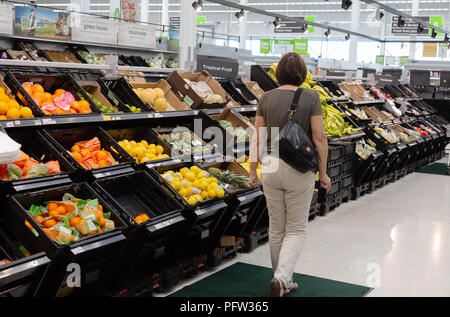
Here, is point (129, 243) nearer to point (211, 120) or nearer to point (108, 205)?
point (108, 205)

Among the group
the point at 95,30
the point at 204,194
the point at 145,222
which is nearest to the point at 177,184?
the point at 204,194

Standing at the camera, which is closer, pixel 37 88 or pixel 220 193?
pixel 37 88

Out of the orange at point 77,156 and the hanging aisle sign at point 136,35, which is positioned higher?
the hanging aisle sign at point 136,35

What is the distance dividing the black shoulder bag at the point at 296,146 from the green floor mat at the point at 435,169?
24.8ft

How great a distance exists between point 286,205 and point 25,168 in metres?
1.70

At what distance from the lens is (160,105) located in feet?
15.7

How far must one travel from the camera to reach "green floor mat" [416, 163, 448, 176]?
10281 mm

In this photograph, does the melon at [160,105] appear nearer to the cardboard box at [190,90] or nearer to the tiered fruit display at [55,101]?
the cardboard box at [190,90]

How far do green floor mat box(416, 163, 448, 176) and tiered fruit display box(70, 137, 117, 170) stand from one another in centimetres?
793

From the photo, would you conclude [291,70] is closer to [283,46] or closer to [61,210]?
[61,210]

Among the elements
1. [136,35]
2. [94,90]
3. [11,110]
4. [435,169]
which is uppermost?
[136,35]

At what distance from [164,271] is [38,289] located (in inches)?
44.5

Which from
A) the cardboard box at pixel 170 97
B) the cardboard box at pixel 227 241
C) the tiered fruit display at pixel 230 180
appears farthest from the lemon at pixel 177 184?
the cardboard box at pixel 170 97

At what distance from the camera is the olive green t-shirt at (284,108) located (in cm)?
349
